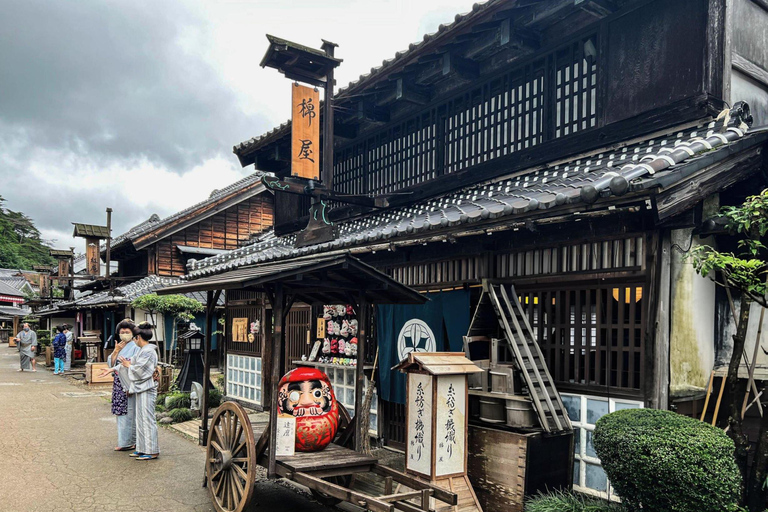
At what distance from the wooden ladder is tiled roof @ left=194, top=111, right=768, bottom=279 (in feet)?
4.26

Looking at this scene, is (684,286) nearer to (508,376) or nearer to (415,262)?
(508,376)

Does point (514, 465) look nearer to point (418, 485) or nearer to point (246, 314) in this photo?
point (418, 485)

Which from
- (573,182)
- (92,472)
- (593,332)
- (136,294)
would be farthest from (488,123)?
(136,294)

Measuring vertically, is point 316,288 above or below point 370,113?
below

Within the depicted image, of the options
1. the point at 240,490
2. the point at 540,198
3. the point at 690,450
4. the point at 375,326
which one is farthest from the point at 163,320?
the point at 690,450

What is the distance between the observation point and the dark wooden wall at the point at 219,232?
94.6 feet

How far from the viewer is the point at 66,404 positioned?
1650 cm

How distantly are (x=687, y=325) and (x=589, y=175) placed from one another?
221 cm

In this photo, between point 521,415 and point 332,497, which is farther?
point 332,497

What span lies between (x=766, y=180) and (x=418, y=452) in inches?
221

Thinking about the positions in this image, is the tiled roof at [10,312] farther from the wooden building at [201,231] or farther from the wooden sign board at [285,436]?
the wooden sign board at [285,436]

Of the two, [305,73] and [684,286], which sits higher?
[305,73]

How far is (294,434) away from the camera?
650cm

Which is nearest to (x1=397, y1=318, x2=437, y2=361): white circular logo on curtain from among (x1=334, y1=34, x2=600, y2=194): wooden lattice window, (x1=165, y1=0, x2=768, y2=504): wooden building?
(x1=165, y1=0, x2=768, y2=504): wooden building
